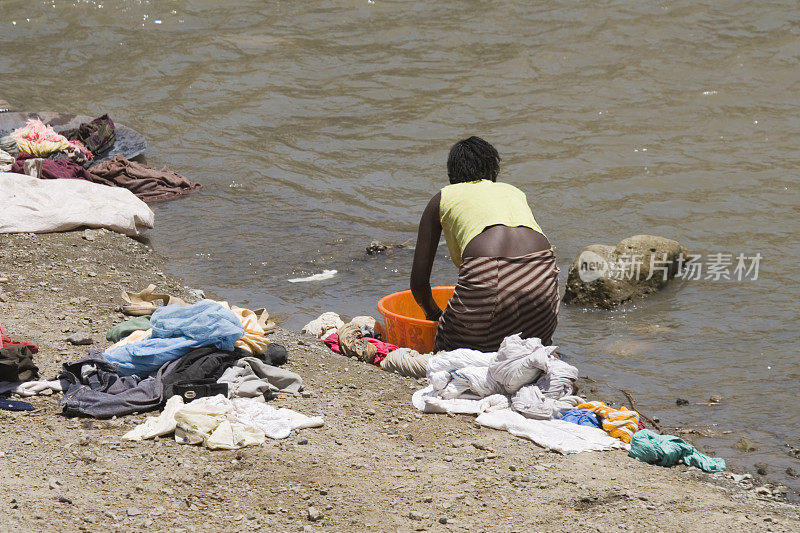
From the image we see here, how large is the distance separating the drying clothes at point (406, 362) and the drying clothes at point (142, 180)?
529cm

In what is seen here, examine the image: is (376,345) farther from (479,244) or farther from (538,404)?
(538,404)

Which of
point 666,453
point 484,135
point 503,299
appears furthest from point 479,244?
point 484,135

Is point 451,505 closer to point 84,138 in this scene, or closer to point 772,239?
point 772,239

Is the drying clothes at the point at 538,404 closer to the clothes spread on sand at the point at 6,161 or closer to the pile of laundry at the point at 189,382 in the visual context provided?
the pile of laundry at the point at 189,382

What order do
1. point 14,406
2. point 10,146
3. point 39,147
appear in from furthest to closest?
point 10,146 → point 39,147 → point 14,406

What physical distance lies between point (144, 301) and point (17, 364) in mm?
1561

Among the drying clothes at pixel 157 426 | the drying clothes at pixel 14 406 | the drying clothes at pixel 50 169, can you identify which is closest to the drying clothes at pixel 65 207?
the drying clothes at pixel 50 169

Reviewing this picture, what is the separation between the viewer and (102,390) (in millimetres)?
4719

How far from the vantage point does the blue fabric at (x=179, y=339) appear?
4.89 m

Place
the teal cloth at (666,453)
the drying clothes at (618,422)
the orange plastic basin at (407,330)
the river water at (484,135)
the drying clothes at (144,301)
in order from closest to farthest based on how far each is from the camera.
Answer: the teal cloth at (666,453) → the drying clothes at (618,422) → the orange plastic basin at (407,330) → the drying clothes at (144,301) → the river water at (484,135)

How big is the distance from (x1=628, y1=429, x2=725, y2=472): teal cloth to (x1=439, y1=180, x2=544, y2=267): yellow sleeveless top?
1368 mm

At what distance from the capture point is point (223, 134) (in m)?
12.8

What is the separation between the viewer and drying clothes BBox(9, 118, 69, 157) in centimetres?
980

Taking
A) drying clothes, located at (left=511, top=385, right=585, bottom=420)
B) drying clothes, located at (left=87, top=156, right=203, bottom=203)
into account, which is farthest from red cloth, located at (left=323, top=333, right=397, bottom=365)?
drying clothes, located at (left=87, top=156, right=203, bottom=203)
